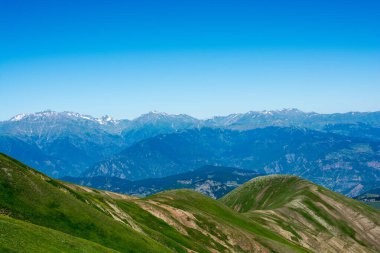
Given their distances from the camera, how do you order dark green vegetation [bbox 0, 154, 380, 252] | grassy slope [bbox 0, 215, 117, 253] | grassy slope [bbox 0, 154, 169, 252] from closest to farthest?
grassy slope [bbox 0, 215, 117, 253]
dark green vegetation [bbox 0, 154, 380, 252]
grassy slope [bbox 0, 154, 169, 252]

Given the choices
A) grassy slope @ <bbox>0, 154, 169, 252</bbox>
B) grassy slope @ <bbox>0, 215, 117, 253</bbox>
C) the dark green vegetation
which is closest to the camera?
grassy slope @ <bbox>0, 215, 117, 253</bbox>

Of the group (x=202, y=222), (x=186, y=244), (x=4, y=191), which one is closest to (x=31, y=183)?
(x=4, y=191)

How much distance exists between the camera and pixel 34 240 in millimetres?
55469

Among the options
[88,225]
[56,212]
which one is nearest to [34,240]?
[56,212]

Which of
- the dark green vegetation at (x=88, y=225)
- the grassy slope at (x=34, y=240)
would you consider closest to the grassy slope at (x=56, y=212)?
the dark green vegetation at (x=88, y=225)

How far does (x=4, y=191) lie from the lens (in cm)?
7044

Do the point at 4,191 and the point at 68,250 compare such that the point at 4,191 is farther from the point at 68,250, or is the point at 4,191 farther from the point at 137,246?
the point at 137,246

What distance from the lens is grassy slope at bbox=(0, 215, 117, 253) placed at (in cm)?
5141

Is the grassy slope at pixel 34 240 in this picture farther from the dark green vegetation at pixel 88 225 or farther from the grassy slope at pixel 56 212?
the grassy slope at pixel 56 212

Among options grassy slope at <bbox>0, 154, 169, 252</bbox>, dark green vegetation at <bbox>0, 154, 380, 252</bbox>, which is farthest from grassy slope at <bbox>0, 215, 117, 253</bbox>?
grassy slope at <bbox>0, 154, 169, 252</bbox>

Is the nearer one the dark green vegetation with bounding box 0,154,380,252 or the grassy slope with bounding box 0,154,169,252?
the dark green vegetation with bounding box 0,154,380,252

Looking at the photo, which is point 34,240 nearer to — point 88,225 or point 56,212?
point 56,212

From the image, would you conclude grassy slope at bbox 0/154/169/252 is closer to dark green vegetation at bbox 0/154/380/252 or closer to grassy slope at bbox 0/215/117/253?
dark green vegetation at bbox 0/154/380/252

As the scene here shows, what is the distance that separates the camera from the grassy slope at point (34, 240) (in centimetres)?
5141
